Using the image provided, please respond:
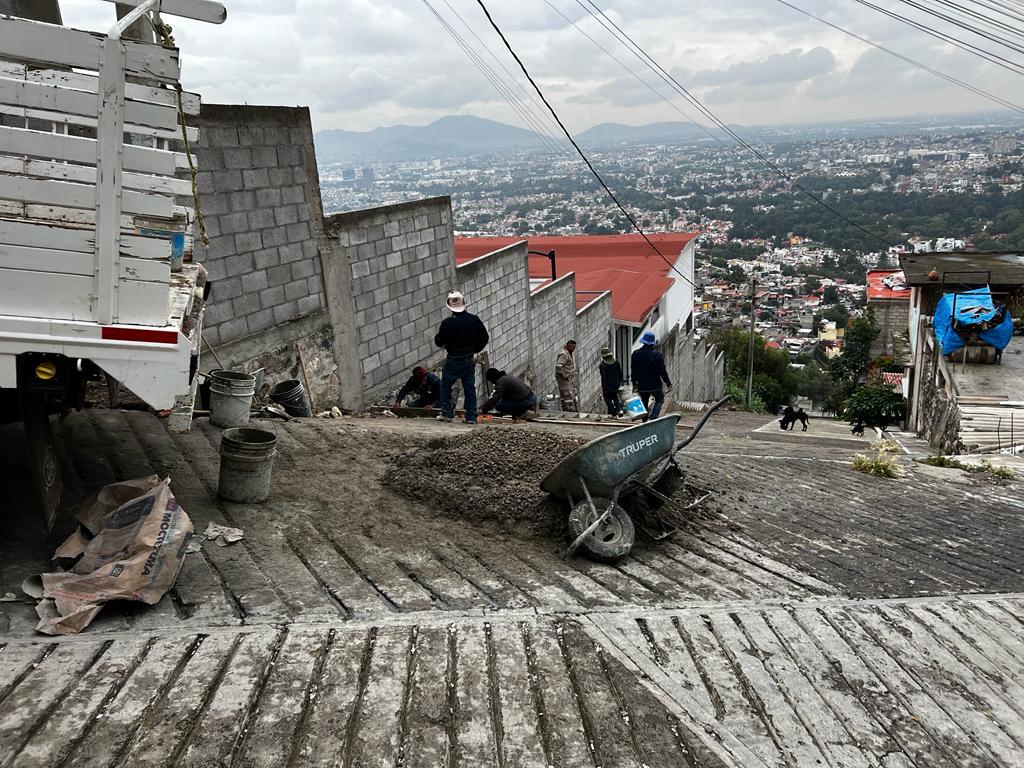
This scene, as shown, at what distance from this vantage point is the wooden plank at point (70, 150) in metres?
3.75

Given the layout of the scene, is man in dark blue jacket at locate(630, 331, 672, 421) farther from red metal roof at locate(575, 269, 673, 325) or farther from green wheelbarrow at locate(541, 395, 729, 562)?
red metal roof at locate(575, 269, 673, 325)

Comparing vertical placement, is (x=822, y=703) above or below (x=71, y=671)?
below

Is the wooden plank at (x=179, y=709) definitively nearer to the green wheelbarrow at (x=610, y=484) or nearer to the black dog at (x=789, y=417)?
the green wheelbarrow at (x=610, y=484)

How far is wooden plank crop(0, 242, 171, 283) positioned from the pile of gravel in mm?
2547

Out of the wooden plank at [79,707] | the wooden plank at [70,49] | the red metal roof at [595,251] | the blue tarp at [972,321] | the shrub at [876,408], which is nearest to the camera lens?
the wooden plank at [79,707]

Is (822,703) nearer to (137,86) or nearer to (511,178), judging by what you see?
(137,86)

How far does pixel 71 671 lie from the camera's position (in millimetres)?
3523

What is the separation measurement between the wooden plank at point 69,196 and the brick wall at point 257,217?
14.9ft

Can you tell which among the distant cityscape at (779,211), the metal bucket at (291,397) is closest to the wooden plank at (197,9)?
the metal bucket at (291,397)

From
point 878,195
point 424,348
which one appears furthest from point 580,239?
point 878,195

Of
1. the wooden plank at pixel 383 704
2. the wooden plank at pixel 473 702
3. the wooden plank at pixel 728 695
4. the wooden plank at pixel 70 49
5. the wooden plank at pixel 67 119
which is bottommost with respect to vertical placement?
the wooden plank at pixel 728 695

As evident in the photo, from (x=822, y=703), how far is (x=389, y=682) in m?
2.06

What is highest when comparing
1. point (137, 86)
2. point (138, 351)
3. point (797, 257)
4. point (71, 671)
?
point (137, 86)

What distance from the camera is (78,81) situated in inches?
151
